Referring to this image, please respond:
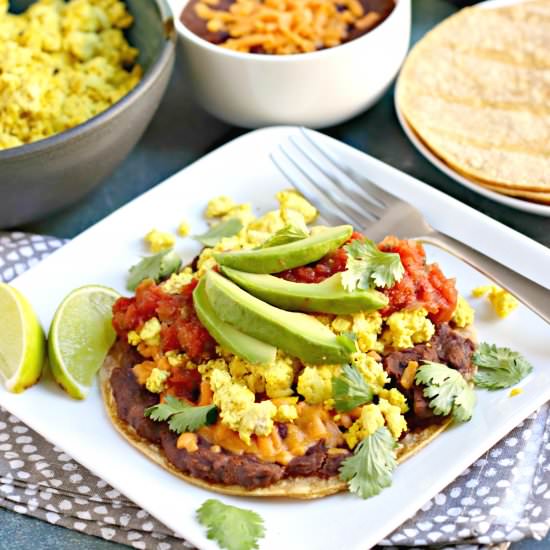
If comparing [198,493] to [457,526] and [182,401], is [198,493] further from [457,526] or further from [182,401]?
[457,526]

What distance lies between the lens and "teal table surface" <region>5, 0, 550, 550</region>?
4121 millimetres

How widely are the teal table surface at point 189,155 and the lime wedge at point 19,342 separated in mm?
926

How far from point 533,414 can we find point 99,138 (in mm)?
2007

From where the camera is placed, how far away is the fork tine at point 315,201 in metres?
3.76

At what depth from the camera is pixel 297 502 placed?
2.86m

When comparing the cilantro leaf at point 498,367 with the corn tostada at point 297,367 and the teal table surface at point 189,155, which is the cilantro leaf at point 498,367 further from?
the teal table surface at point 189,155

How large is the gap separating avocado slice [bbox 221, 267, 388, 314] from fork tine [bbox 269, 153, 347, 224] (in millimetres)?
702

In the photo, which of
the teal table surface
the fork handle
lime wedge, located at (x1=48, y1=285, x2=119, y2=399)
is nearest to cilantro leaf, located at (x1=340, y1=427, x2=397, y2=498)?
the fork handle

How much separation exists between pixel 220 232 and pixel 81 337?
0.71m

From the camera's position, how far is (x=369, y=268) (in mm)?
3070

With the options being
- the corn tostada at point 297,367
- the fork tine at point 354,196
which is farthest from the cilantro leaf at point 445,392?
the fork tine at point 354,196

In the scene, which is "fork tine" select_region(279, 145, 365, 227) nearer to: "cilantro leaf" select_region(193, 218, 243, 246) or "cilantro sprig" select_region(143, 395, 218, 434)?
"cilantro leaf" select_region(193, 218, 243, 246)

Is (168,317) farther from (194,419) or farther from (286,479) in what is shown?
(286,479)

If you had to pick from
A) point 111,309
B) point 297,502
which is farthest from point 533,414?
point 111,309
